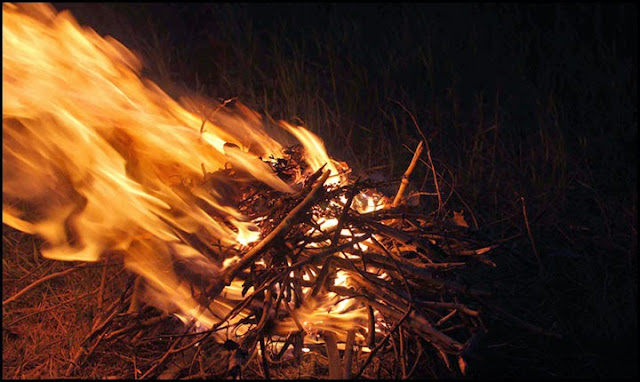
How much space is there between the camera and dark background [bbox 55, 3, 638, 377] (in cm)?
262

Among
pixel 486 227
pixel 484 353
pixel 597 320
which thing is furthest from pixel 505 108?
pixel 484 353

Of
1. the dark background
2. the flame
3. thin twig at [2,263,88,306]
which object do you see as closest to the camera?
the flame

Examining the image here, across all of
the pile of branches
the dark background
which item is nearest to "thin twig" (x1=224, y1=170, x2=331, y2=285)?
the pile of branches

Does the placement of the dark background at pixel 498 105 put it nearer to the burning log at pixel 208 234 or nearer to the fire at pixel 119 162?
the burning log at pixel 208 234

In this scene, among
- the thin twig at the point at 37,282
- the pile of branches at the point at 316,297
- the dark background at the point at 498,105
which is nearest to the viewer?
the pile of branches at the point at 316,297

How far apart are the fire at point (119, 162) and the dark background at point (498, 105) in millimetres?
781

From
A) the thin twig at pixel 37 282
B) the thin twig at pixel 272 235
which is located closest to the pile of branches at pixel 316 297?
the thin twig at pixel 272 235

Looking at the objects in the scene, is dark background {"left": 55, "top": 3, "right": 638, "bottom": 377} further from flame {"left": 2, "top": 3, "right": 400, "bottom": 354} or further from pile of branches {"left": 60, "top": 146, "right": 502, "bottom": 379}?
flame {"left": 2, "top": 3, "right": 400, "bottom": 354}

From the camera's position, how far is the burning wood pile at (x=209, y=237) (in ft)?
6.84

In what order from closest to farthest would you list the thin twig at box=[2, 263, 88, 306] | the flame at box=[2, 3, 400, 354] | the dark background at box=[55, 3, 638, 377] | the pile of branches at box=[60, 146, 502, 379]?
the pile of branches at box=[60, 146, 502, 379], the flame at box=[2, 3, 400, 354], the thin twig at box=[2, 263, 88, 306], the dark background at box=[55, 3, 638, 377]

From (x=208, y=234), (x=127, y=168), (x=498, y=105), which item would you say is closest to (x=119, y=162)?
(x=127, y=168)

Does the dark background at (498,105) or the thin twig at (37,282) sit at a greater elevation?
the thin twig at (37,282)

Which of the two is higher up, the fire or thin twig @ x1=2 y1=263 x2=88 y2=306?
the fire

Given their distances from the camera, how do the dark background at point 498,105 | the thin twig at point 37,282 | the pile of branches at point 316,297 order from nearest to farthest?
1. the pile of branches at point 316,297
2. the thin twig at point 37,282
3. the dark background at point 498,105
